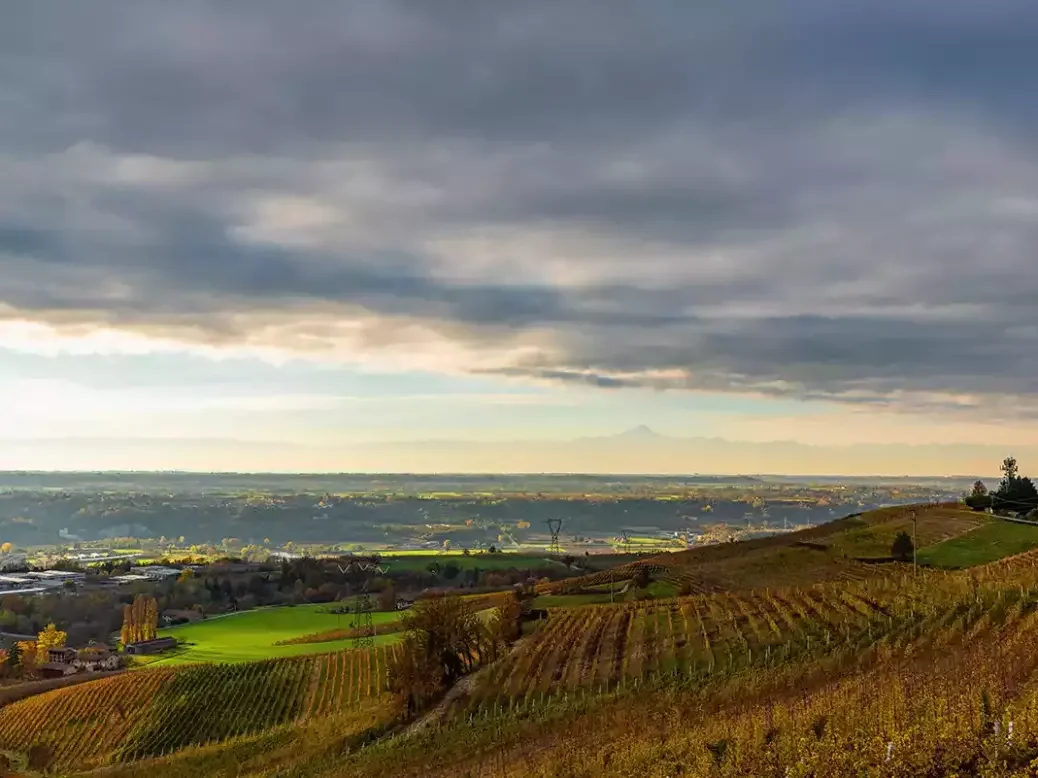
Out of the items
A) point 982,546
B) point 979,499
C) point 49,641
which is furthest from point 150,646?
point 979,499

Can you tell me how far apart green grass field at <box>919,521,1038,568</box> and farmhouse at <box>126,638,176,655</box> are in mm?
112959

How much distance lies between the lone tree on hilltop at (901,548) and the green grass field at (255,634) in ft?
196

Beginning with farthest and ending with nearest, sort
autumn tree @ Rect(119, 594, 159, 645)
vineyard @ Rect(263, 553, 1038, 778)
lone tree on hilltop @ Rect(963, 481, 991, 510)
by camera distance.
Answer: autumn tree @ Rect(119, 594, 159, 645), lone tree on hilltop @ Rect(963, 481, 991, 510), vineyard @ Rect(263, 553, 1038, 778)

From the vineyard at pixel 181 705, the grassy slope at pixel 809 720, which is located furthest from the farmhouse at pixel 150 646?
the grassy slope at pixel 809 720

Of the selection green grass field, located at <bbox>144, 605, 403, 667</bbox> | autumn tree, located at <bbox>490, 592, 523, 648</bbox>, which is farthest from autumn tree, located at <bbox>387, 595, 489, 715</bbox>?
green grass field, located at <bbox>144, 605, 403, 667</bbox>

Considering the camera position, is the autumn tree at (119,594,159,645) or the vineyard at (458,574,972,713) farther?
the autumn tree at (119,594,159,645)

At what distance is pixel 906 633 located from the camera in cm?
3894

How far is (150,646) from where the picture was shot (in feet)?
454

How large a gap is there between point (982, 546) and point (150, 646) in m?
121

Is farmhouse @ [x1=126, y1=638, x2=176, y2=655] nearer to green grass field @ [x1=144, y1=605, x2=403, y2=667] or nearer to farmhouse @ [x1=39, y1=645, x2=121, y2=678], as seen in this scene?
green grass field @ [x1=144, y1=605, x2=403, y2=667]

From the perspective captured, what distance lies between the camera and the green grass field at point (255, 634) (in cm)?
11581

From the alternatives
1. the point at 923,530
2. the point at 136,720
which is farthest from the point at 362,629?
the point at 923,530

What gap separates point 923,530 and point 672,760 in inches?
3675

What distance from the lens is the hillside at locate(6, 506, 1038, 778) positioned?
65.6ft
